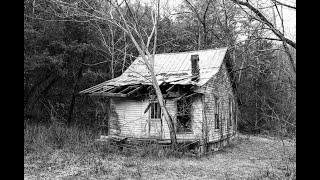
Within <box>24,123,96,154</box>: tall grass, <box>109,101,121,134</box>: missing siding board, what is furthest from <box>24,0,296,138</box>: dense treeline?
<box>24,123,96,154</box>: tall grass

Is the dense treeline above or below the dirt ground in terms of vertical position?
above

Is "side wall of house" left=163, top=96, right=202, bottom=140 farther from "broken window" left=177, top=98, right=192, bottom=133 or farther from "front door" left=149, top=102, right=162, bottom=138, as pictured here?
"front door" left=149, top=102, right=162, bottom=138

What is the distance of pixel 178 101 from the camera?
1636cm

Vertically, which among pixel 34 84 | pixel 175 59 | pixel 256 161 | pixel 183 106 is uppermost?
pixel 175 59

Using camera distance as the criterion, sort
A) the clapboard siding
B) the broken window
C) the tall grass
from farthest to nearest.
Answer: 1. the broken window
2. the clapboard siding
3. the tall grass

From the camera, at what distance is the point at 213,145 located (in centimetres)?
1733

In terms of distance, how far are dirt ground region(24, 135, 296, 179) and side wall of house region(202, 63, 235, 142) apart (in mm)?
2100

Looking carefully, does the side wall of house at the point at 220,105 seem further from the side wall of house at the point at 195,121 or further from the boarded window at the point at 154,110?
the boarded window at the point at 154,110

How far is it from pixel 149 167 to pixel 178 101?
18.5ft

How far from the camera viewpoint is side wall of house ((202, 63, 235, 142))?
16469 mm

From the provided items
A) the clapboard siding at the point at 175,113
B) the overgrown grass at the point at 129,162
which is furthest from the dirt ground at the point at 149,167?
the clapboard siding at the point at 175,113
